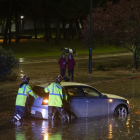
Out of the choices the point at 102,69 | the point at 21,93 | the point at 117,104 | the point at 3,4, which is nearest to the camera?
the point at 21,93

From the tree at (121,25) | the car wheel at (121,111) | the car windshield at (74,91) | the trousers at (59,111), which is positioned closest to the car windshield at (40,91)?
the trousers at (59,111)

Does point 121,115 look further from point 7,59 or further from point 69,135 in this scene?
point 7,59

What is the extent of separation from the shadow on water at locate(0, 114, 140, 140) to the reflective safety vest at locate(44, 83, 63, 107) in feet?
2.10

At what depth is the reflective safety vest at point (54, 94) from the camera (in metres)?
11.9

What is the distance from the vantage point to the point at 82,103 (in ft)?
41.3

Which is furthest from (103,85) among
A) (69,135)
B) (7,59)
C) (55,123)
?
(69,135)

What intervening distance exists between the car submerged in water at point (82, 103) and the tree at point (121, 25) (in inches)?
673

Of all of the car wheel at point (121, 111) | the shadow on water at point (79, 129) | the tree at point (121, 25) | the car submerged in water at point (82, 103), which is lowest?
the shadow on water at point (79, 129)

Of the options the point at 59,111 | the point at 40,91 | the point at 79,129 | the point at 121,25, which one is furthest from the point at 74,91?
the point at 121,25

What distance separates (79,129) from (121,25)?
19.9 meters

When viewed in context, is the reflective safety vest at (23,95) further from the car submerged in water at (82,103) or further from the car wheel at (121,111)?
the car wheel at (121,111)

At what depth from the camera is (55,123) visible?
12.2 metres

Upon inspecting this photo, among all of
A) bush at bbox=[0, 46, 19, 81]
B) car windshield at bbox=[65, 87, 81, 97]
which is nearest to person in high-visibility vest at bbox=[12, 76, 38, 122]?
car windshield at bbox=[65, 87, 81, 97]

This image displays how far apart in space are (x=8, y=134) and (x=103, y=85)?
12.0 m
